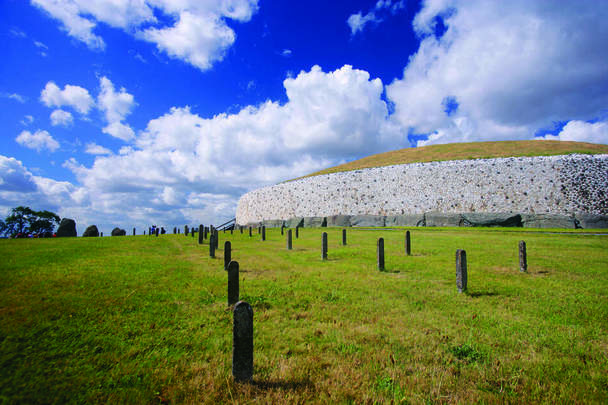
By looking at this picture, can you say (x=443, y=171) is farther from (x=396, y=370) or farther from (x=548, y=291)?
(x=396, y=370)

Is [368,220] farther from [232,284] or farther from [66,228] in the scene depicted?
[66,228]

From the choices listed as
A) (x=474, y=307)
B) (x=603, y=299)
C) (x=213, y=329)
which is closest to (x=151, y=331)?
(x=213, y=329)

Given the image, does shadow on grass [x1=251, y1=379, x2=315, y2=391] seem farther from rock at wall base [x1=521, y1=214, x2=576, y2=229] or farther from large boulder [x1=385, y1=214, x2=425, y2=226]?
rock at wall base [x1=521, y1=214, x2=576, y2=229]

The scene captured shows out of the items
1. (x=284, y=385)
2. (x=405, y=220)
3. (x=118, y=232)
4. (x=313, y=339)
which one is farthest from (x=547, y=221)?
(x=118, y=232)

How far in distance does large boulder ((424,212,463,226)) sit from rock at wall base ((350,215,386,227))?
5.96m

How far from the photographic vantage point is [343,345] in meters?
4.07

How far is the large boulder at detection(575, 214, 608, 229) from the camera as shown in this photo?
27367 millimetres

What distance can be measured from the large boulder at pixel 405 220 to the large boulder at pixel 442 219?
29.2 inches

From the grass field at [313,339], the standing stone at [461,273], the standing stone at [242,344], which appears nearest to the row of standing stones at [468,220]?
the grass field at [313,339]

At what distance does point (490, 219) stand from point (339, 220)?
1952 centimetres

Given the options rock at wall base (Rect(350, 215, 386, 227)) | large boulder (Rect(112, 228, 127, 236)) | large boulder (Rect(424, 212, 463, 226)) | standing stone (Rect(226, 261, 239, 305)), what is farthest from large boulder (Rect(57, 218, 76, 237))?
large boulder (Rect(424, 212, 463, 226))

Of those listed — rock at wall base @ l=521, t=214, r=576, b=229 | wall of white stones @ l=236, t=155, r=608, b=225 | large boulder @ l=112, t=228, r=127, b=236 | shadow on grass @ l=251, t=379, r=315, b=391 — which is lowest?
shadow on grass @ l=251, t=379, r=315, b=391

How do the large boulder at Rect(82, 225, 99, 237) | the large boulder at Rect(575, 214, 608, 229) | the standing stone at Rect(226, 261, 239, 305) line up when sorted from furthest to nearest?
the large boulder at Rect(82, 225, 99, 237) → the large boulder at Rect(575, 214, 608, 229) → the standing stone at Rect(226, 261, 239, 305)

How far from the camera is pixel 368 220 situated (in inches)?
1550
